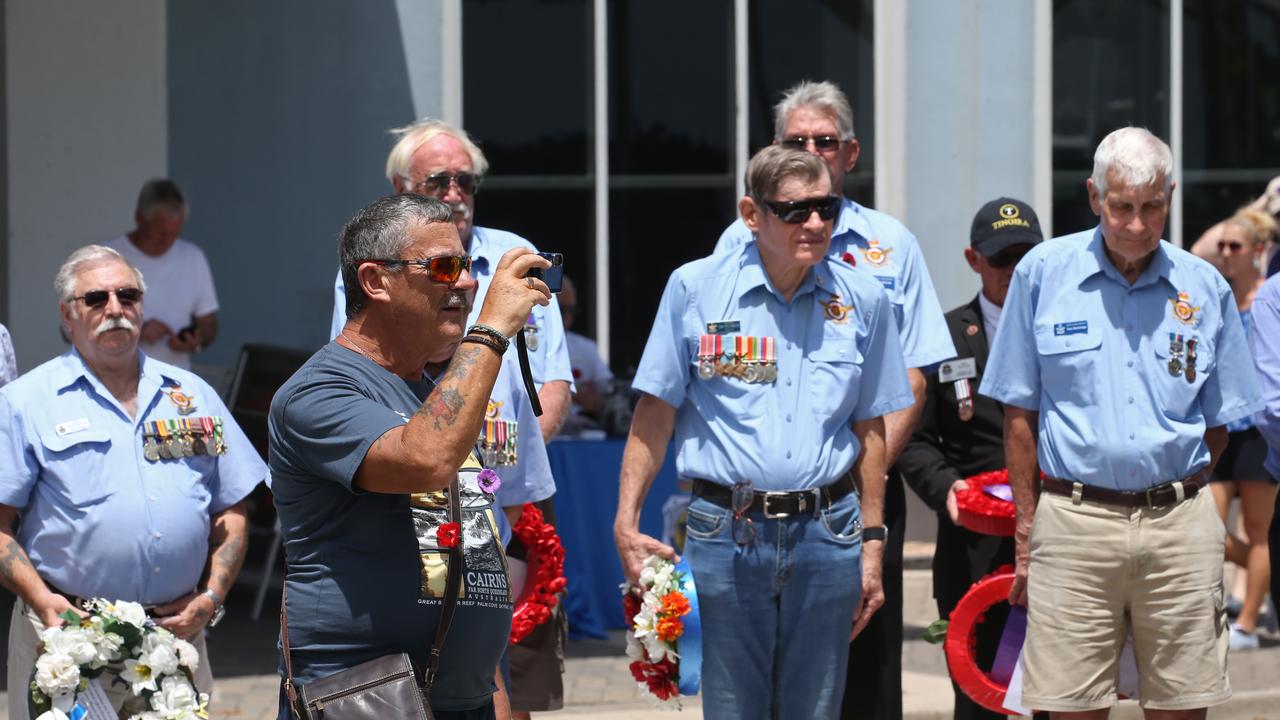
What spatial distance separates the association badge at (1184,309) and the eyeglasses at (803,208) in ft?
3.73

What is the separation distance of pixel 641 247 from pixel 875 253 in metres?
5.01

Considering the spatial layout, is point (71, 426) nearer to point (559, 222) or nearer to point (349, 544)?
point (349, 544)

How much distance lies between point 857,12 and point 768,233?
5934 millimetres

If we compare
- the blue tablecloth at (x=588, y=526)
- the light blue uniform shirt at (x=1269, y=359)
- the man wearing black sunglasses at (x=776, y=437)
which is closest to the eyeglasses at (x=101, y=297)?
the man wearing black sunglasses at (x=776, y=437)

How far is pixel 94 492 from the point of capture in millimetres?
5328

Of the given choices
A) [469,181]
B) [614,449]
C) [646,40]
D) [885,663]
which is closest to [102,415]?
[469,181]

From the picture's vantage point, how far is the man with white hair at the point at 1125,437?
538 cm

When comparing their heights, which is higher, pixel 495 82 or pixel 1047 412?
pixel 495 82

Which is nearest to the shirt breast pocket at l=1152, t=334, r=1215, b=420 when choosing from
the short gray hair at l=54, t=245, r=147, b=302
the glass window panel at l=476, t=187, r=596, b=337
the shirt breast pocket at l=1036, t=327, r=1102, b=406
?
the shirt breast pocket at l=1036, t=327, r=1102, b=406

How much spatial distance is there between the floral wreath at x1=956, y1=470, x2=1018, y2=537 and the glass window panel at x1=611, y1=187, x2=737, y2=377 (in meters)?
5.02

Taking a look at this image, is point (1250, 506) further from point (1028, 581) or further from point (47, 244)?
point (47, 244)

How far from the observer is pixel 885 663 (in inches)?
229

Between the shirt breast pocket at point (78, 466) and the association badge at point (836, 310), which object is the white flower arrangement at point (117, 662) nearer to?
the shirt breast pocket at point (78, 466)

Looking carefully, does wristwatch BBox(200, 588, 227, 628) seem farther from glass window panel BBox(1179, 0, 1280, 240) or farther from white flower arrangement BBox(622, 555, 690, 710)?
glass window panel BBox(1179, 0, 1280, 240)
